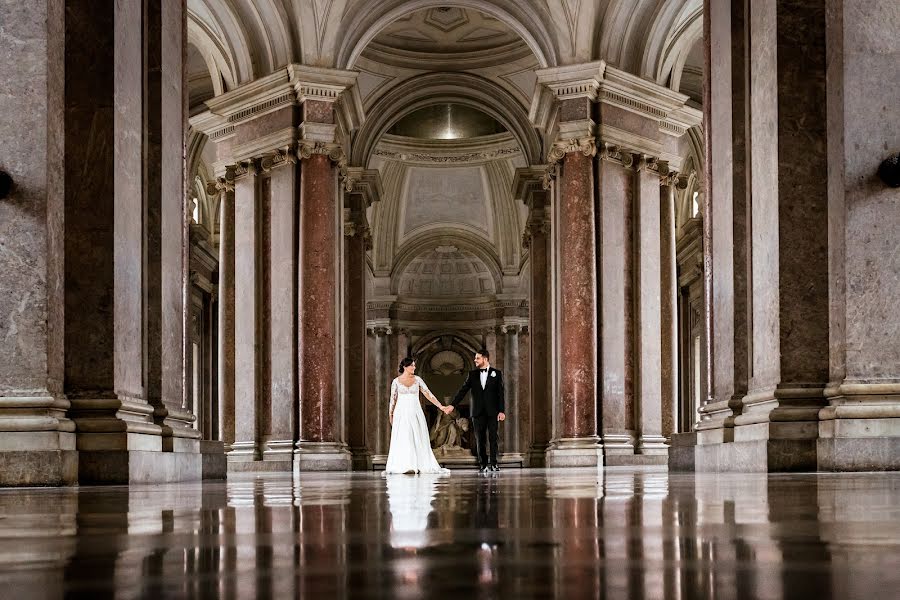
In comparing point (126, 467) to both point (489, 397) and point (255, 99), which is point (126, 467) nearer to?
point (489, 397)

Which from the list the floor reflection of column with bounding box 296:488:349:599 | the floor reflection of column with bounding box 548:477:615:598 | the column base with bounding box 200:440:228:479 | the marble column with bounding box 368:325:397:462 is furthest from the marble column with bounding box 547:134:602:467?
the marble column with bounding box 368:325:397:462

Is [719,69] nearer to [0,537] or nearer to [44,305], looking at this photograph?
[44,305]

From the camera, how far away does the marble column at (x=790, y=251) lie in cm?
706

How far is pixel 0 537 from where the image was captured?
2.43m

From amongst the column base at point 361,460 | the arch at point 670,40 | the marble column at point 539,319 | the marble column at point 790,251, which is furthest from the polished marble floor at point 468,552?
the column base at point 361,460

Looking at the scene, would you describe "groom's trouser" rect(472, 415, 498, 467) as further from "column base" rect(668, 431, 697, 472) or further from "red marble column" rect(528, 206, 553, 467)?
"red marble column" rect(528, 206, 553, 467)

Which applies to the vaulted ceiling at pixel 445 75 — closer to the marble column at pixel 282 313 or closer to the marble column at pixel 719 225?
the marble column at pixel 282 313

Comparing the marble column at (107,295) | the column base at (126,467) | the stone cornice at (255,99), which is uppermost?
the stone cornice at (255,99)

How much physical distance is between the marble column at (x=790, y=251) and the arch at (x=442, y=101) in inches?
706

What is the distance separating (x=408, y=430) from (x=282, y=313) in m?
4.18

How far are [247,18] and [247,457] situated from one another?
730 centimetres

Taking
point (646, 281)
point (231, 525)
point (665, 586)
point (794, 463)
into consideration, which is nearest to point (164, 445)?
point (794, 463)

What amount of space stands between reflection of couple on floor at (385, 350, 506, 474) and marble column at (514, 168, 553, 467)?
6.84m

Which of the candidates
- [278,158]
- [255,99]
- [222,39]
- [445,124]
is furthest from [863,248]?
[445,124]
